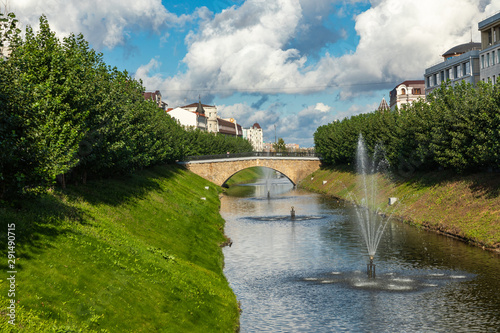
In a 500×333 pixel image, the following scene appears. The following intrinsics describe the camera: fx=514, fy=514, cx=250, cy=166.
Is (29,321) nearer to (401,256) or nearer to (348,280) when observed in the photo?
(348,280)

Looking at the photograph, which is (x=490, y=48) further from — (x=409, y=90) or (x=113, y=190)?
(x=409, y=90)

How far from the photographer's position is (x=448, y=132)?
6856 cm

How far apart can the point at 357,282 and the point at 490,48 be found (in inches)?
3004

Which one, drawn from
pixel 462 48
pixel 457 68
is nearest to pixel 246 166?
pixel 457 68

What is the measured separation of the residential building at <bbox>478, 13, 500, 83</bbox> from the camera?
3752 inches

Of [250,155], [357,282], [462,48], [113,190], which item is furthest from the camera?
[250,155]

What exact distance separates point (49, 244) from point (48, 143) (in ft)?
24.6

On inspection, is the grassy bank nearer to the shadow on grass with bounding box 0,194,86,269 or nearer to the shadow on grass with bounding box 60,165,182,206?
the shadow on grass with bounding box 0,194,86,269

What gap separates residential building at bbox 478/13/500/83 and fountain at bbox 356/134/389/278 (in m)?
25.2

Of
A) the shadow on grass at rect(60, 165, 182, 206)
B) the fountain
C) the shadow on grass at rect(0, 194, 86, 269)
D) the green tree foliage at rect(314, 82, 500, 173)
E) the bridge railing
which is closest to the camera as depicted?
the shadow on grass at rect(0, 194, 86, 269)

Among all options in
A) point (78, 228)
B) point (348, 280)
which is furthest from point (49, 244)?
point (348, 280)

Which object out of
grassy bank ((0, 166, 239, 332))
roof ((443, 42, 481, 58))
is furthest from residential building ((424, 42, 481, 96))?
grassy bank ((0, 166, 239, 332))

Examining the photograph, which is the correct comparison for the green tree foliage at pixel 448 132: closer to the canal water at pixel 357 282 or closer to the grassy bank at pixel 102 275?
the canal water at pixel 357 282

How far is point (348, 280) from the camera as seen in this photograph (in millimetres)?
39312
